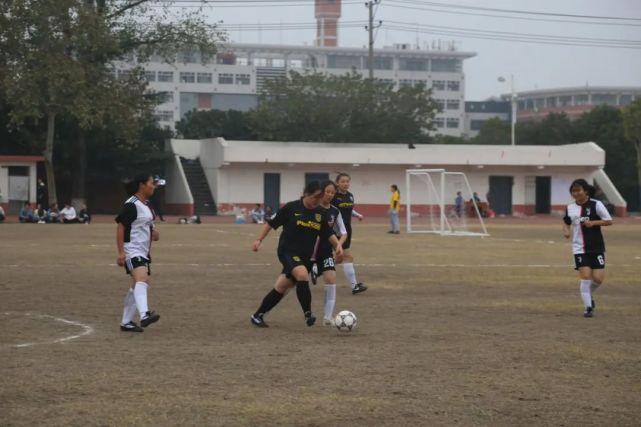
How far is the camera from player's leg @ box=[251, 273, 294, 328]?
13143mm

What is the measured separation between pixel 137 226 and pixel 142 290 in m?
0.75

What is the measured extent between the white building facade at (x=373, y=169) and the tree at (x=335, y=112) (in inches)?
387

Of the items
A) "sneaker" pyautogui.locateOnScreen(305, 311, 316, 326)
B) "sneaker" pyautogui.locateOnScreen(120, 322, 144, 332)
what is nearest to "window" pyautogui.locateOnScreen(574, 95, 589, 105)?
"sneaker" pyautogui.locateOnScreen(305, 311, 316, 326)

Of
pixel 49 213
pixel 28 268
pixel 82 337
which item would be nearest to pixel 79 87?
pixel 49 213

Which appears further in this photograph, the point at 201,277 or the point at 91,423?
the point at 201,277

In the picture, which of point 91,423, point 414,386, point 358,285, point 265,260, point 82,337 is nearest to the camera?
point 91,423

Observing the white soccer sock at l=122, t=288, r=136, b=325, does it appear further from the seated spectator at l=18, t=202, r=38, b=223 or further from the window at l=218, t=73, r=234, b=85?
the window at l=218, t=73, r=234, b=85

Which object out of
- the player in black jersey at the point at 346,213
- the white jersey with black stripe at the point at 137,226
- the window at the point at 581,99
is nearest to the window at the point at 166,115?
the window at the point at 581,99

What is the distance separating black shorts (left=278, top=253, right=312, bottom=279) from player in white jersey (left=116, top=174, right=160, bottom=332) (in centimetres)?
160

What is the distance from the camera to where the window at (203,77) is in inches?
5876

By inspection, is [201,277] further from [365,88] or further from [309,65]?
[309,65]

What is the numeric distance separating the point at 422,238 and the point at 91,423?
33402mm

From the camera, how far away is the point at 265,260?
1049 inches

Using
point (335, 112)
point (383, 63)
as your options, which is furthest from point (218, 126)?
point (383, 63)
